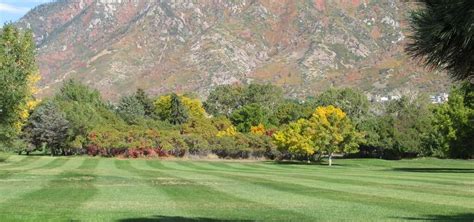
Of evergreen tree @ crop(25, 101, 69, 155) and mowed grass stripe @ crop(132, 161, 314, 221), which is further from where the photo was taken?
evergreen tree @ crop(25, 101, 69, 155)

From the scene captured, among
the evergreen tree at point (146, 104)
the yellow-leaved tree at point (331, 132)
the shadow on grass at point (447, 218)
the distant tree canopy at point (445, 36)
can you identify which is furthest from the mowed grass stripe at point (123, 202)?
the evergreen tree at point (146, 104)

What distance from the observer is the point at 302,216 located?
18.3 metres

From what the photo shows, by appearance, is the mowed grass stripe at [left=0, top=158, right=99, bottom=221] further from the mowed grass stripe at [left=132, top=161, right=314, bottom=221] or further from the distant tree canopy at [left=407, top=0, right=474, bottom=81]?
the distant tree canopy at [left=407, top=0, right=474, bottom=81]

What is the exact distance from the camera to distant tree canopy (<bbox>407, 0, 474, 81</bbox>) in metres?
7.81

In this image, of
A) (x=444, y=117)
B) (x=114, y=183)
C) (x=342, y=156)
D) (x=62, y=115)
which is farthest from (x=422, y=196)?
(x=342, y=156)

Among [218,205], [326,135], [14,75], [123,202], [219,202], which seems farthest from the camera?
[326,135]

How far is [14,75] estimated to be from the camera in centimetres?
5122

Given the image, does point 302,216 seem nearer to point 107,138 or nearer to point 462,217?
point 462,217

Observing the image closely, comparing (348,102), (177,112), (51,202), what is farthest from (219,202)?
(348,102)

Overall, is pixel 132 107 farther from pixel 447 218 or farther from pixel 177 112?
pixel 447 218

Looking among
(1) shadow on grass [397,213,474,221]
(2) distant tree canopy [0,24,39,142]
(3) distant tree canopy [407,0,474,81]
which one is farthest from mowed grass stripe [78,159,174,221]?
(2) distant tree canopy [0,24,39,142]

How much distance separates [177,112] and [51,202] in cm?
11874

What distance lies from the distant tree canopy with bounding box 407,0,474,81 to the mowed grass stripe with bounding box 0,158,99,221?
11.5m

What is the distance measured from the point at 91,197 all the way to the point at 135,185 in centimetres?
729
